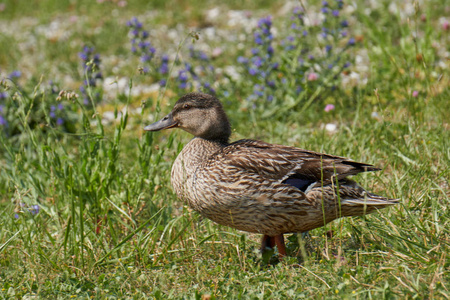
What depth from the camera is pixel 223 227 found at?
4500 mm

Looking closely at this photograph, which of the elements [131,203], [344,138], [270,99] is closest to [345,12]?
[270,99]

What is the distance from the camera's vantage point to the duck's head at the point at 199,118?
437 cm

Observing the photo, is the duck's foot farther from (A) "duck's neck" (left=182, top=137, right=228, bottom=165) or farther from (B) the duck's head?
(B) the duck's head

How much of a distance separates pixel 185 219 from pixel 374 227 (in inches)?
54.5

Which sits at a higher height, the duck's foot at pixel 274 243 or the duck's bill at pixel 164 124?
the duck's bill at pixel 164 124

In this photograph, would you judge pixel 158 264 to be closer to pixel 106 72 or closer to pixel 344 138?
pixel 344 138

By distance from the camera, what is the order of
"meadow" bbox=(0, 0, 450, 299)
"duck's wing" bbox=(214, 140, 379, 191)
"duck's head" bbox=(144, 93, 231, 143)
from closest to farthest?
"meadow" bbox=(0, 0, 450, 299) → "duck's wing" bbox=(214, 140, 379, 191) → "duck's head" bbox=(144, 93, 231, 143)

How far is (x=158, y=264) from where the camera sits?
3.92 metres

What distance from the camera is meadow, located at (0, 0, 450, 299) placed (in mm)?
3447

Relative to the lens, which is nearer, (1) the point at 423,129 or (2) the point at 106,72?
(1) the point at 423,129

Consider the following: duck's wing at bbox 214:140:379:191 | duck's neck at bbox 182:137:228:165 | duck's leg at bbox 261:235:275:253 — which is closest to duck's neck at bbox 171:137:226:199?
duck's neck at bbox 182:137:228:165

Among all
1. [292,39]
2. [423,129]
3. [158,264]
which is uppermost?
[292,39]

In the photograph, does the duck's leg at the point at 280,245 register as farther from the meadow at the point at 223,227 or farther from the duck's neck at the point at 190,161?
the duck's neck at the point at 190,161

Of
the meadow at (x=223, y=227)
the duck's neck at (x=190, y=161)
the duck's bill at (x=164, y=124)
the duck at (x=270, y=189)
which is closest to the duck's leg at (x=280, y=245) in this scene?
the duck at (x=270, y=189)
